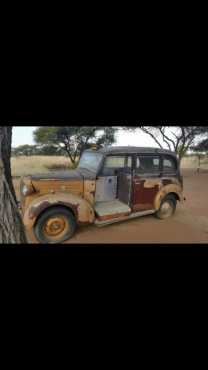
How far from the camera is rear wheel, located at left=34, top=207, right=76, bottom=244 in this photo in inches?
111

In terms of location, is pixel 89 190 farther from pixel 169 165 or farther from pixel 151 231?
pixel 169 165

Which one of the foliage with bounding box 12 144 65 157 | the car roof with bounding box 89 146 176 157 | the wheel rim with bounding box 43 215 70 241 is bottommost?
the wheel rim with bounding box 43 215 70 241

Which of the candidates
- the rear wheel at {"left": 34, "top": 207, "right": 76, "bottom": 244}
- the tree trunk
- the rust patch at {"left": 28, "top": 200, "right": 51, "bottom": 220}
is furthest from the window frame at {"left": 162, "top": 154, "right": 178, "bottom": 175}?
the tree trunk

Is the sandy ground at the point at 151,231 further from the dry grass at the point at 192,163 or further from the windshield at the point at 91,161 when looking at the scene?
the dry grass at the point at 192,163

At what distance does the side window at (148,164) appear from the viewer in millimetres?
3457

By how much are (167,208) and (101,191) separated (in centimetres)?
163

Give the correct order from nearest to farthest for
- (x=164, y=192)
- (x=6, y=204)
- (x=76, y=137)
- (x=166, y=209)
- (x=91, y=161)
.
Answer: (x=6, y=204) → (x=91, y=161) → (x=164, y=192) → (x=166, y=209) → (x=76, y=137)

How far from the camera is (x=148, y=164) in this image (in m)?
3.57

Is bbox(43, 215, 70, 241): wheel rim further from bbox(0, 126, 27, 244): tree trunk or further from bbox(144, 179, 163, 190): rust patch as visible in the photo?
bbox(144, 179, 163, 190): rust patch

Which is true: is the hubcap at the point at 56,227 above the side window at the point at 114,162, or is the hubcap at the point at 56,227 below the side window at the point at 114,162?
below

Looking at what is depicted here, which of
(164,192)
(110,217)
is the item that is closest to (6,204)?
(110,217)

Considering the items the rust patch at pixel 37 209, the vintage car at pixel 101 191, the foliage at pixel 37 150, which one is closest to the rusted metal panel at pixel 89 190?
the vintage car at pixel 101 191

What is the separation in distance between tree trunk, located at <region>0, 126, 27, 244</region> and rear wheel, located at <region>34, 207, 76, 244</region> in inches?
33.5
